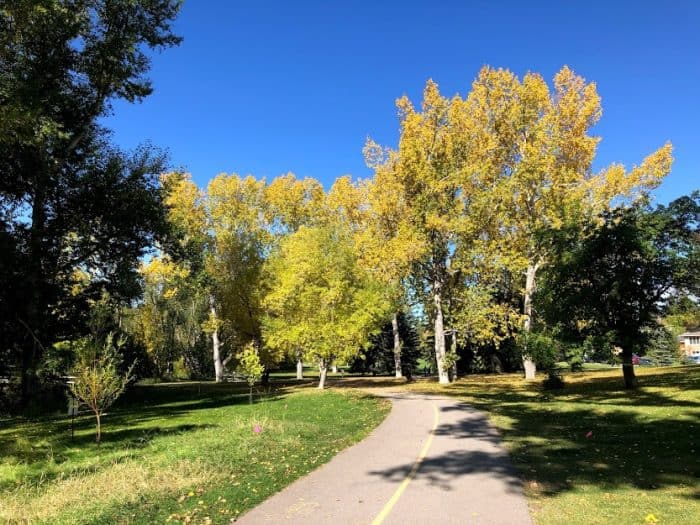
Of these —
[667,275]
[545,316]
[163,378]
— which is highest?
[667,275]

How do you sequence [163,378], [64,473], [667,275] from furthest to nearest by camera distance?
1. [163,378]
2. [667,275]
3. [64,473]

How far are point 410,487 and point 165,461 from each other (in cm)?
500

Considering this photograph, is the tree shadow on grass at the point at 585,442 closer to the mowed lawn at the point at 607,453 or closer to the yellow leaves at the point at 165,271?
the mowed lawn at the point at 607,453

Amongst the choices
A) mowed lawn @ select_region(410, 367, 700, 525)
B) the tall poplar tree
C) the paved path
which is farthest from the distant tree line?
the paved path

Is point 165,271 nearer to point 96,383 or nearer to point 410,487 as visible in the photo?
point 96,383

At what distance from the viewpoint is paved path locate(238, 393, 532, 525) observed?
20.6ft

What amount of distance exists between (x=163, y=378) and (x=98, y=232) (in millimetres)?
27808

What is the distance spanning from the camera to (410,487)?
7.56 meters

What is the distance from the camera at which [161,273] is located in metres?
39.4

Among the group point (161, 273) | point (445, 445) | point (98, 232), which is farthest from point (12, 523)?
point (161, 273)

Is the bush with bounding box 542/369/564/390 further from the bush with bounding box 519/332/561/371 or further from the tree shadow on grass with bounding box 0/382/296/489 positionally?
the tree shadow on grass with bounding box 0/382/296/489

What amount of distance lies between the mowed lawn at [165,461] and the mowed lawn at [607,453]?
3.97 meters

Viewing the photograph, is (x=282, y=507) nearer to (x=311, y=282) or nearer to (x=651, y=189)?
(x=311, y=282)

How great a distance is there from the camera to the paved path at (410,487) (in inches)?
247
